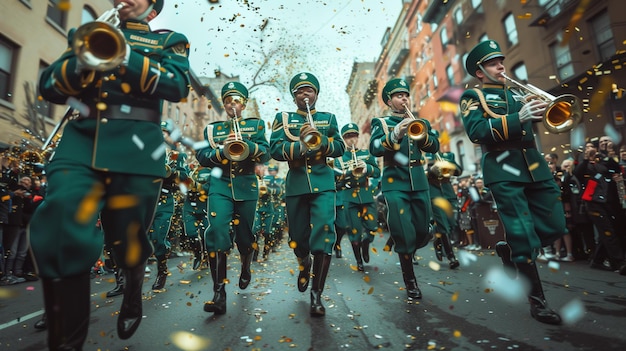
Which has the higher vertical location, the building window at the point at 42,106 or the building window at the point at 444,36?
the building window at the point at 444,36

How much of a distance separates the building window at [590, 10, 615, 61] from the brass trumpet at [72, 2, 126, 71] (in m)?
15.7

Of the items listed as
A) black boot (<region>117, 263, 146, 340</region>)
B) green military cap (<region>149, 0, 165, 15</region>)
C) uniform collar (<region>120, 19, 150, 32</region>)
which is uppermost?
green military cap (<region>149, 0, 165, 15</region>)

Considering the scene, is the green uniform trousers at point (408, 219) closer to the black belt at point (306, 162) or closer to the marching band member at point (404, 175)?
the marching band member at point (404, 175)

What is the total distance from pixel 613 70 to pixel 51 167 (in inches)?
648

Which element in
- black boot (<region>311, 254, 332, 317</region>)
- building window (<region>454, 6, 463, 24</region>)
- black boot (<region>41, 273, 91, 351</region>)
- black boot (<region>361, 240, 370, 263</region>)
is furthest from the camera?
building window (<region>454, 6, 463, 24</region>)

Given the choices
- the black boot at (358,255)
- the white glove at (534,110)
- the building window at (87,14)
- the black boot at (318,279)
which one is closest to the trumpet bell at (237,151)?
the black boot at (318,279)

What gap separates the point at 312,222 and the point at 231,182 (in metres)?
1.04

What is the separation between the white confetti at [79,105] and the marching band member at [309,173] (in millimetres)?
1928

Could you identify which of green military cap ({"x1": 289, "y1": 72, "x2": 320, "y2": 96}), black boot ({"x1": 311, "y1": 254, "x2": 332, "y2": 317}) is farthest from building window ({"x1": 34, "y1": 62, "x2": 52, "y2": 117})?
black boot ({"x1": 311, "y1": 254, "x2": 332, "y2": 317})

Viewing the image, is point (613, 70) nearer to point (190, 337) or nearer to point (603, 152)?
point (603, 152)

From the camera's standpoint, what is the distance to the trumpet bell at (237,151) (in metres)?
4.03

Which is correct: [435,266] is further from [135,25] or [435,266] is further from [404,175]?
[135,25]

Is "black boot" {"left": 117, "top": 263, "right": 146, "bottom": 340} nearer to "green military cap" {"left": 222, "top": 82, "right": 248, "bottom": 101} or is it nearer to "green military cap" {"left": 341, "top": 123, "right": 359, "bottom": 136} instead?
"green military cap" {"left": 222, "top": 82, "right": 248, "bottom": 101}

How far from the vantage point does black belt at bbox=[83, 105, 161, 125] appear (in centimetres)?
219
